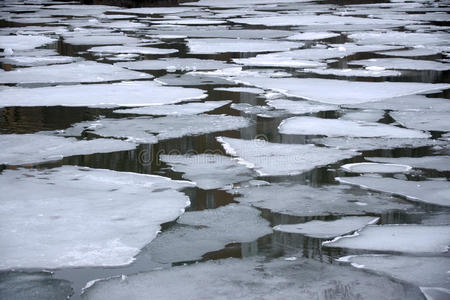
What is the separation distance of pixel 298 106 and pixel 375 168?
1.96 metres

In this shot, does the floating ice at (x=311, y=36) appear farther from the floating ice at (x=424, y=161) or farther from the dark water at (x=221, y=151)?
the floating ice at (x=424, y=161)

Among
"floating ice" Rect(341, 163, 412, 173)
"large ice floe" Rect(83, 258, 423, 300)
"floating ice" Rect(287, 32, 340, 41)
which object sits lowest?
"large ice floe" Rect(83, 258, 423, 300)

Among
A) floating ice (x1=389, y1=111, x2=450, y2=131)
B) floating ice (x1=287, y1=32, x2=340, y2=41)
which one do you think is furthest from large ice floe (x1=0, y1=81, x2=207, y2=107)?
floating ice (x1=287, y1=32, x2=340, y2=41)

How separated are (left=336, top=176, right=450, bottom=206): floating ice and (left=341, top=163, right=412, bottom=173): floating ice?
15 centimetres

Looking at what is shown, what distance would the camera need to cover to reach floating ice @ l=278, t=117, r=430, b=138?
499 centimetres

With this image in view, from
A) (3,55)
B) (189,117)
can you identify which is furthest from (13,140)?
(3,55)

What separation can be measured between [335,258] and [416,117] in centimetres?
298

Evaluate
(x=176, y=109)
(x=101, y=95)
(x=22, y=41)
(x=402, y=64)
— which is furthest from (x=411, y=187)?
(x=22, y=41)

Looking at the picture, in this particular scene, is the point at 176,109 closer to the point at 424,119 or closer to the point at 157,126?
the point at 157,126

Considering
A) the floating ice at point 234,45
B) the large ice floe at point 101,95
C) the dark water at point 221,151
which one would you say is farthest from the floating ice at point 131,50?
the large ice floe at point 101,95

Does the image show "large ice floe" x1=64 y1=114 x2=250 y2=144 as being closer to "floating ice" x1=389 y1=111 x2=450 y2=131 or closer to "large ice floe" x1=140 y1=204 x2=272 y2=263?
"floating ice" x1=389 y1=111 x2=450 y2=131

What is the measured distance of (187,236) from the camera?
3.09 m

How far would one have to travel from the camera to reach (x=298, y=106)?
6031 mm

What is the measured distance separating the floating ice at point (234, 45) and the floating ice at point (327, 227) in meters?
6.57
